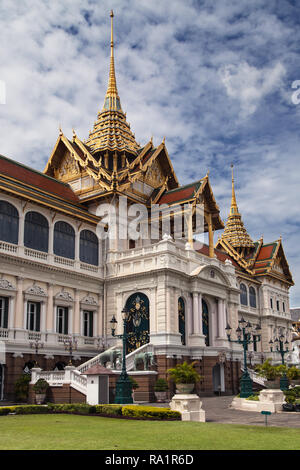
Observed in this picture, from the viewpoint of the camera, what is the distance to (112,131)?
44.8 m

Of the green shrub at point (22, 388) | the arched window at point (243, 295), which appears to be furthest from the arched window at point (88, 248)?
the arched window at point (243, 295)

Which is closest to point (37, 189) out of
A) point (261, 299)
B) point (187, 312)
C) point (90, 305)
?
point (90, 305)

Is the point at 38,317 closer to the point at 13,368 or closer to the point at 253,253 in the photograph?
the point at 13,368

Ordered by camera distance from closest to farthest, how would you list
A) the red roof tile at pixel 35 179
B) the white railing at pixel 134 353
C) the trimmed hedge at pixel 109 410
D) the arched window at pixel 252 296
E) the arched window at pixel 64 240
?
the trimmed hedge at pixel 109 410, the white railing at pixel 134 353, the arched window at pixel 64 240, the red roof tile at pixel 35 179, the arched window at pixel 252 296

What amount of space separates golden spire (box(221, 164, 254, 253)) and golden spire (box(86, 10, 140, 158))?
25507mm

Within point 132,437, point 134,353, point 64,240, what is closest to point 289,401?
point 134,353

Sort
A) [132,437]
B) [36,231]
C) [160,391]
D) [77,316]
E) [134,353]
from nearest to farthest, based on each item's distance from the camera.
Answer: [132,437], [160,391], [134,353], [36,231], [77,316]

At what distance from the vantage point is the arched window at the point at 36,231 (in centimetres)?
3111

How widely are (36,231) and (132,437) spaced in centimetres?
2069

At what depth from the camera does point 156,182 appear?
44219 millimetres

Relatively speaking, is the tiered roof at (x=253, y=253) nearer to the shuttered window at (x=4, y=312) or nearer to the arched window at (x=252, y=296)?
the arched window at (x=252, y=296)

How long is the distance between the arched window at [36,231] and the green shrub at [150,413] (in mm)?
14933

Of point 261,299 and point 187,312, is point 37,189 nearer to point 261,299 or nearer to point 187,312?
point 187,312
